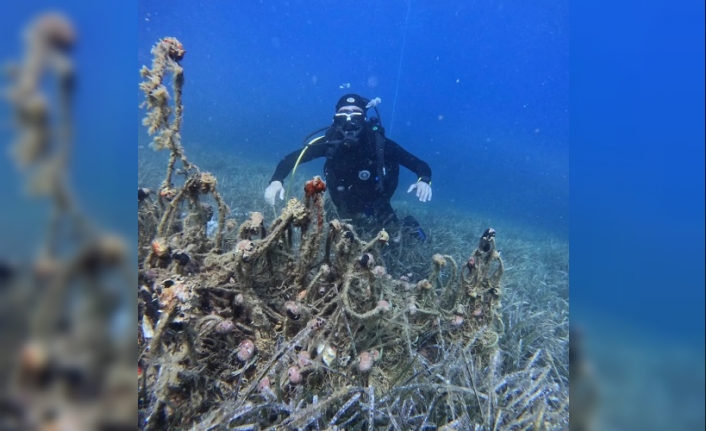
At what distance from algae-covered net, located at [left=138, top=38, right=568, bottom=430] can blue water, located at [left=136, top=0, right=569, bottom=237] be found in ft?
145

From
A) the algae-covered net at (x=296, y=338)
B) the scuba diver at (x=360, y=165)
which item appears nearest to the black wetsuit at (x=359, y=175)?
the scuba diver at (x=360, y=165)

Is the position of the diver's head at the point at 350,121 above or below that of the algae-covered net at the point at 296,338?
above

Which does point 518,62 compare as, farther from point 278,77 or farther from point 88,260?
point 88,260

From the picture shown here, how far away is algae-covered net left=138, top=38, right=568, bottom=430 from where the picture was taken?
1680mm

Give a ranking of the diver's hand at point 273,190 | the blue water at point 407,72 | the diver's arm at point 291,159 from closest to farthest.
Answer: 1. the diver's hand at point 273,190
2. the diver's arm at point 291,159
3. the blue water at point 407,72

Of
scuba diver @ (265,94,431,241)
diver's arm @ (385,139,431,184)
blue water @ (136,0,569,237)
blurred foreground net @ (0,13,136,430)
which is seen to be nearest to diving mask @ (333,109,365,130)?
scuba diver @ (265,94,431,241)

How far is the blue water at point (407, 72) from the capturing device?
57.6 metres

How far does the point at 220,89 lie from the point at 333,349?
75686 millimetres

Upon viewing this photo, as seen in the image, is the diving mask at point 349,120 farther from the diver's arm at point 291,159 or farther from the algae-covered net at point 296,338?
the algae-covered net at point 296,338

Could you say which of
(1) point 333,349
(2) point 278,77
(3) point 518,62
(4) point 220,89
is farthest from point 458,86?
(1) point 333,349

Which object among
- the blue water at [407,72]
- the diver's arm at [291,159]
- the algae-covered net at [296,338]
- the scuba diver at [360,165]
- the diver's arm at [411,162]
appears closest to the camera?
the algae-covered net at [296,338]

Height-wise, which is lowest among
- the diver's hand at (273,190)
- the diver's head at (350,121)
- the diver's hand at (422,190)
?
the diver's hand at (273,190)

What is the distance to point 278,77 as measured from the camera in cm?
8456

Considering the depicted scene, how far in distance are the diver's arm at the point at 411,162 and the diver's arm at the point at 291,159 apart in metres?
1.00
